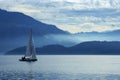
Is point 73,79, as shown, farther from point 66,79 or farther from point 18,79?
point 18,79

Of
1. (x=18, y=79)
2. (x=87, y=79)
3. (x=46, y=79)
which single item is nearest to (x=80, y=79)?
(x=87, y=79)

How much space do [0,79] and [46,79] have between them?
11792 millimetres

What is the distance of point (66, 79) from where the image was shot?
368ft

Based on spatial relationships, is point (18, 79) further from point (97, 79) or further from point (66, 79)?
point (97, 79)

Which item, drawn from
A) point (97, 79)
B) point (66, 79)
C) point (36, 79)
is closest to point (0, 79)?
point (36, 79)

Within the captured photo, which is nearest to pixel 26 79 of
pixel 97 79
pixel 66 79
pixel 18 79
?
pixel 18 79

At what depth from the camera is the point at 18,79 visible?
4446 inches

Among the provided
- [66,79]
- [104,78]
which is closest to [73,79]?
[66,79]

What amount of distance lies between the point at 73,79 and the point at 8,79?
54.6 ft

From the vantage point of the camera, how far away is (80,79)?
11338 cm

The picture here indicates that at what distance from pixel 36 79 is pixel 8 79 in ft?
23.7

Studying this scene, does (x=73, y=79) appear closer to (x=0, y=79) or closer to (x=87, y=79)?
(x=87, y=79)

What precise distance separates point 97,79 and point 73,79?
6159 millimetres

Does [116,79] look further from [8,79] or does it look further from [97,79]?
[8,79]
